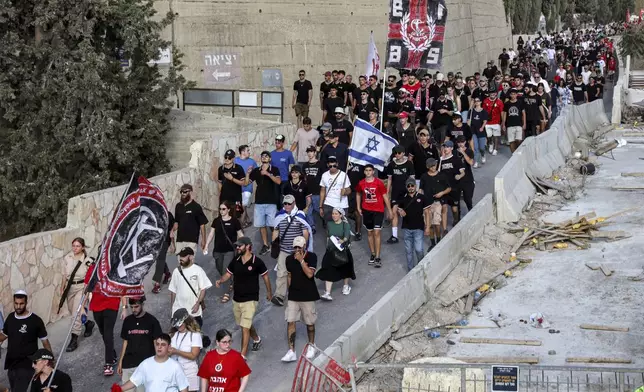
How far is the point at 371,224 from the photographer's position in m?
16.3

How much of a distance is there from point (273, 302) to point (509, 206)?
17.3 feet

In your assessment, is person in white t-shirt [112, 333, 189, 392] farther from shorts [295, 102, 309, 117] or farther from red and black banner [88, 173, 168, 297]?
shorts [295, 102, 309, 117]

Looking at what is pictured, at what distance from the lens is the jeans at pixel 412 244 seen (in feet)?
51.2

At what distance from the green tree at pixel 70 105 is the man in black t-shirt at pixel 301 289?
11292 mm

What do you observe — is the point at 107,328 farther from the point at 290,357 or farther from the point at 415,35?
the point at 415,35

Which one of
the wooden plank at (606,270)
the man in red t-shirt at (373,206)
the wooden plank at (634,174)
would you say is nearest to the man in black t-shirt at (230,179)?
the man in red t-shirt at (373,206)

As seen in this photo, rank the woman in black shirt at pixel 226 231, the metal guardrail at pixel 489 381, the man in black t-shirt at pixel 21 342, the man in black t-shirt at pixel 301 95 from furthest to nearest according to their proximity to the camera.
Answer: the man in black t-shirt at pixel 301 95, the woman in black shirt at pixel 226 231, the man in black t-shirt at pixel 21 342, the metal guardrail at pixel 489 381

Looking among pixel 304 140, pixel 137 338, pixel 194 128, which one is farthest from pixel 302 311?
pixel 194 128

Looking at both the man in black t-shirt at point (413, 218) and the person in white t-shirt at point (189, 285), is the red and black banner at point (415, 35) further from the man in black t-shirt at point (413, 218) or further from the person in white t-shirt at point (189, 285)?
the person in white t-shirt at point (189, 285)

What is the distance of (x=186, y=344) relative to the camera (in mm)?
11016

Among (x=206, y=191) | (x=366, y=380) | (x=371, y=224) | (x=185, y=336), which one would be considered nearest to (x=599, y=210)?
(x=371, y=224)

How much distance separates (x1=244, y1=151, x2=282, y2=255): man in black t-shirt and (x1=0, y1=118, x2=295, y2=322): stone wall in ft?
4.85

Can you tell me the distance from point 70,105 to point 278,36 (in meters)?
7.36

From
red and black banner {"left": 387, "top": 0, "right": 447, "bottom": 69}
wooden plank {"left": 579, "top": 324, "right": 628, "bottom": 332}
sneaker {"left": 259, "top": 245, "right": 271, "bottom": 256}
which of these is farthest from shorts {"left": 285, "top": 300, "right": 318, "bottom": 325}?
red and black banner {"left": 387, "top": 0, "right": 447, "bottom": 69}
